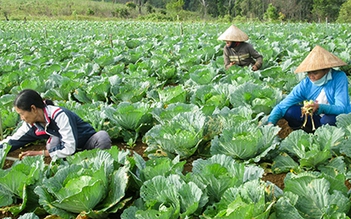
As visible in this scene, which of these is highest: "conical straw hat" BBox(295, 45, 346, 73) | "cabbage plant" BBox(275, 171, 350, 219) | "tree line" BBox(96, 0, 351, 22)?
"conical straw hat" BBox(295, 45, 346, 73)

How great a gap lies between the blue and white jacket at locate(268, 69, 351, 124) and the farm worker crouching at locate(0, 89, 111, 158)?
1836 millimetres

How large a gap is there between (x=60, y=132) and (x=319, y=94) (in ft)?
8.37

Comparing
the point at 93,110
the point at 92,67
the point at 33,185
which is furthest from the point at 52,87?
the point at 33,185

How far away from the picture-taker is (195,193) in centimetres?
235

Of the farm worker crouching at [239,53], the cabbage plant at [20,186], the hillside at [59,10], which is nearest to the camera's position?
the cabbage plant at [20,186]

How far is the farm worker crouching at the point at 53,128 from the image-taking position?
324 cm

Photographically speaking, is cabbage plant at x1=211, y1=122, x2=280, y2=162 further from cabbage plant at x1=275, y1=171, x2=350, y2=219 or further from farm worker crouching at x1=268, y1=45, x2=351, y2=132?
cabbage plant at x1=275, y1=171, x2=350, y2=219

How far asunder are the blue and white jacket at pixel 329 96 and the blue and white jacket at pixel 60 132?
1917 millimetres

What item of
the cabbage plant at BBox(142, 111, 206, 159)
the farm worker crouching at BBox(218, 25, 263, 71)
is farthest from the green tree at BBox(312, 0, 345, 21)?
the cabbage plant at BBox(142, 111, 206, 159)

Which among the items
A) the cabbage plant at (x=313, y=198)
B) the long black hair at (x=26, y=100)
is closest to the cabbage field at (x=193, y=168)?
the cabbage plant at (x=313, y=198)

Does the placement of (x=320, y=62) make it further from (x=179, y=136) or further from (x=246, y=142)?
(x=179, y=136)

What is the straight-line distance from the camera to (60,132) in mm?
3422

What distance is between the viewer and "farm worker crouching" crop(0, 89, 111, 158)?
3.24 metres

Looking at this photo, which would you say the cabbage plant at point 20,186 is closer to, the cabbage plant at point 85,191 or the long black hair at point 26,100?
the cabbage plant at point 85,191
